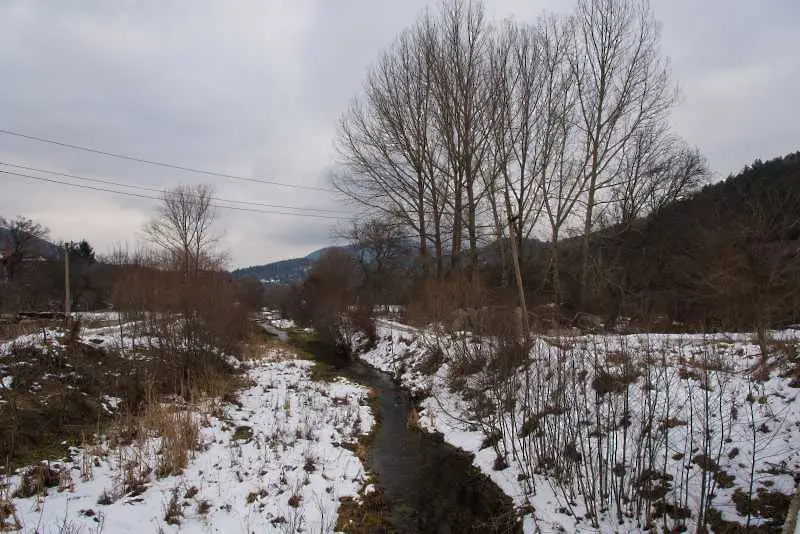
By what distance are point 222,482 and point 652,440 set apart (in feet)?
19.0

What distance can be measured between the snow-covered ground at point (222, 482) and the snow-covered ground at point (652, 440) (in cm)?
255

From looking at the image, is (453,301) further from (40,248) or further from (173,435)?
(40,248)

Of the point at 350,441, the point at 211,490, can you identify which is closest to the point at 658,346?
the point at 350,441

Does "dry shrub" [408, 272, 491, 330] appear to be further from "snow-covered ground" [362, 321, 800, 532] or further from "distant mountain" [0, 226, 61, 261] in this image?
"distant mountain" [0, 226, 61, 261]

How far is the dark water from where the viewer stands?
6215mm

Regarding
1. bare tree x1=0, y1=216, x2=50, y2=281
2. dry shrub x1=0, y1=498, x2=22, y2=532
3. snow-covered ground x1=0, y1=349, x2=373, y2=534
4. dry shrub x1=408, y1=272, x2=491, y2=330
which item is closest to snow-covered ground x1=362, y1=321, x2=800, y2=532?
snow-covered ground x1=0, y1=349, x2=373, y2=534

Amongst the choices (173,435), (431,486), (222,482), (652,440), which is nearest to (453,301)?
(431,486)

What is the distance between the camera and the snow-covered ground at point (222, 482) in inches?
207

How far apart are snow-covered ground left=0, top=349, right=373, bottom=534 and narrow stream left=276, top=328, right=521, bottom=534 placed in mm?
595

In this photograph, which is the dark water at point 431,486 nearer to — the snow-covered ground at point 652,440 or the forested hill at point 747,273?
the snow-covered ground at point 652,440

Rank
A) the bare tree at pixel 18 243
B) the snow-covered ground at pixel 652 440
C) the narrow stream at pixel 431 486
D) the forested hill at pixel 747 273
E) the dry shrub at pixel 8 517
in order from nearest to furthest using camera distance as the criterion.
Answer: the dry shrub at pixel 8 517
the snow-covered ground at pixel 652 440
the narrow stream at pixel 431 486
the forested hill at pixel 747 273
the bare tree at pixel 18 243

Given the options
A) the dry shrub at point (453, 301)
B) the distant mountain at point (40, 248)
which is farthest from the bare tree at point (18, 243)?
the dry shrub at point (453, 301)

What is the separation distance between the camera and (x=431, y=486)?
7.41m

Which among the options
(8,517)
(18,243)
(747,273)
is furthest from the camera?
(18,243)
